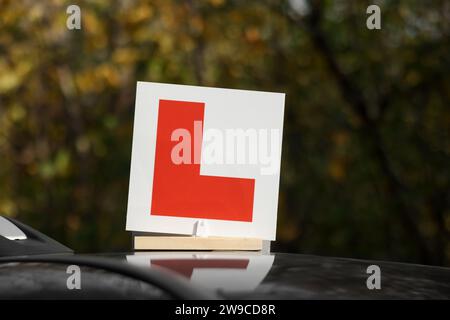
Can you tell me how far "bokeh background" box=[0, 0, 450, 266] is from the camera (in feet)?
27.9

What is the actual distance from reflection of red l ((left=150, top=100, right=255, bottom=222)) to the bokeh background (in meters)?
5.47

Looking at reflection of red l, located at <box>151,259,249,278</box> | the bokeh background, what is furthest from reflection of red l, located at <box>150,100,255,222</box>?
the bokeh background

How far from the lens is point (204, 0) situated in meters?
9.01

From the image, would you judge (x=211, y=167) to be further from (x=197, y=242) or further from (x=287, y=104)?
(x=287, y=104)

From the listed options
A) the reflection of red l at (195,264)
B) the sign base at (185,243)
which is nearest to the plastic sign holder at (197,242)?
the sign base at (185,243)

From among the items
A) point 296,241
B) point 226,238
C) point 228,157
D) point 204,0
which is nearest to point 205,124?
point 228,157

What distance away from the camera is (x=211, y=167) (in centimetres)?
296

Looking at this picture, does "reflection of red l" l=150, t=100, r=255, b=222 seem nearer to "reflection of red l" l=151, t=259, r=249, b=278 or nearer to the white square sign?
the white square sign

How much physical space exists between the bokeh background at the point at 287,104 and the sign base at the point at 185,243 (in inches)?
215

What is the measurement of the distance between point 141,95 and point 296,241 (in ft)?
22.8

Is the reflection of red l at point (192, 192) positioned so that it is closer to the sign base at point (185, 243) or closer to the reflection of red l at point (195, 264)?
the sign base at point (185, 243)

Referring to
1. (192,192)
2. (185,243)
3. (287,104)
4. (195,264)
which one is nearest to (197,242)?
(185,243)

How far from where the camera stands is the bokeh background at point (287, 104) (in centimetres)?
850

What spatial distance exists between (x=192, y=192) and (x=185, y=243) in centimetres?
15
